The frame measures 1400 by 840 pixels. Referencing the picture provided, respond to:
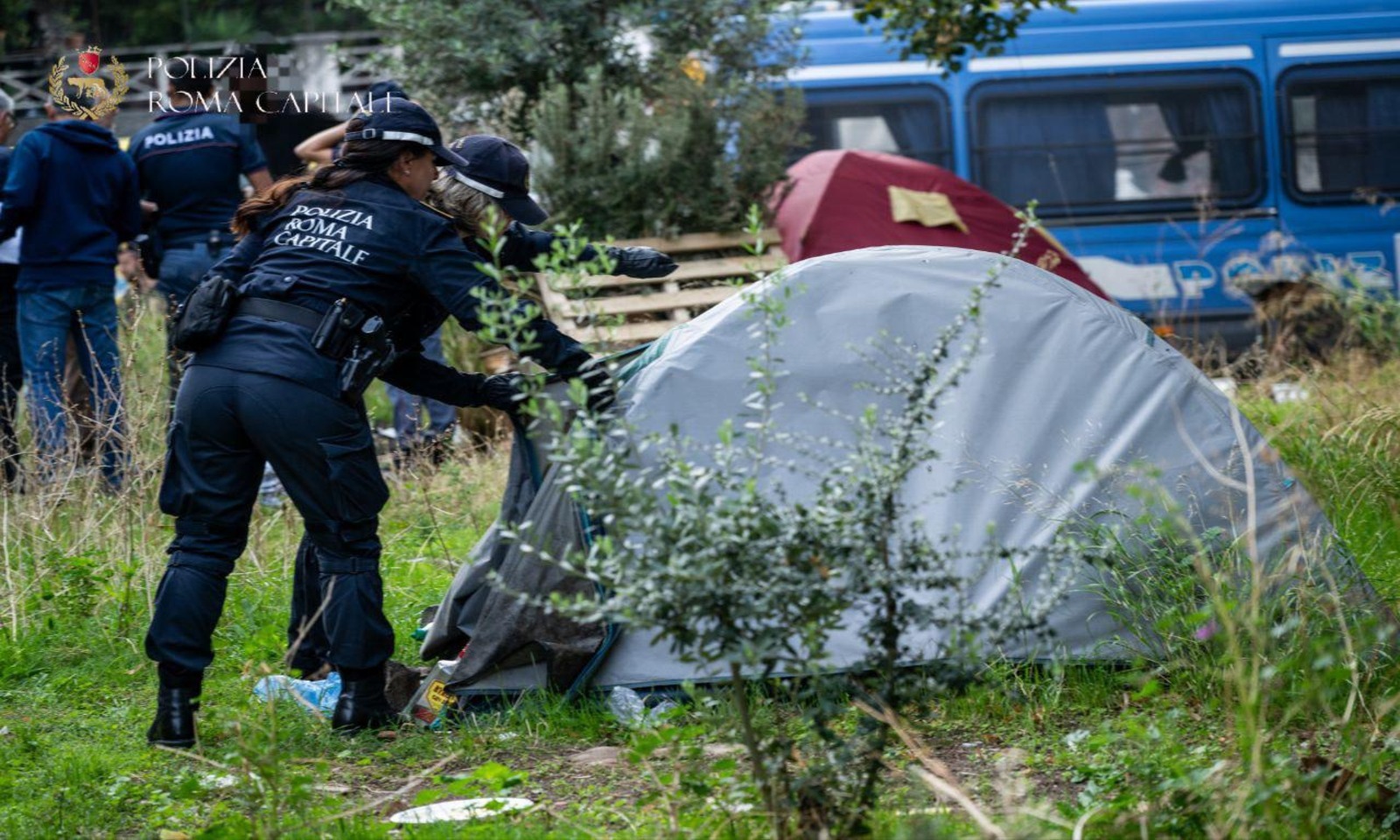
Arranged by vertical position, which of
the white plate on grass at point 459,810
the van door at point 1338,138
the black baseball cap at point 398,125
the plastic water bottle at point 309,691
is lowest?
the van door at point 1338,138

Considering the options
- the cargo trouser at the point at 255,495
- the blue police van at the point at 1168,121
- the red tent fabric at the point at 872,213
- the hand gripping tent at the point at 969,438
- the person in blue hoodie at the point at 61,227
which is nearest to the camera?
the cargo trouser at the point at 255,495

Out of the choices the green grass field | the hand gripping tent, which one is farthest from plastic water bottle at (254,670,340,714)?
the hand gripping tent

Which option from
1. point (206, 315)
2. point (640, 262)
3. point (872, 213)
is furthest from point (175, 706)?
point (872, 213)

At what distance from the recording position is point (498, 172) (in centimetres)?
455

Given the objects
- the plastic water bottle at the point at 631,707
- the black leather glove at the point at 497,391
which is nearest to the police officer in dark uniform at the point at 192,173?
the black leather glove at the point at 497,391

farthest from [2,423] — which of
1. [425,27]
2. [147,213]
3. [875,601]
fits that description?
[875,601]

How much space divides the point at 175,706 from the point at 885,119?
8795mm

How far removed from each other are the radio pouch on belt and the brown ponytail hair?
0.94 feet

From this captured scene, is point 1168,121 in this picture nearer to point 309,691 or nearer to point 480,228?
point 480,228

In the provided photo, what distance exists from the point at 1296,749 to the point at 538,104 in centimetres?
632

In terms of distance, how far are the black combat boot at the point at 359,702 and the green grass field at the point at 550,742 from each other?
6 centimetres

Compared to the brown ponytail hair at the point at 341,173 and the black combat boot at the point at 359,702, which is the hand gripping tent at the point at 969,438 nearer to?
the black combat boot at the point at 359,702

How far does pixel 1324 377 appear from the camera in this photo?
25.6 ft

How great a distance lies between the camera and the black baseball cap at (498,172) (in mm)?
4508
